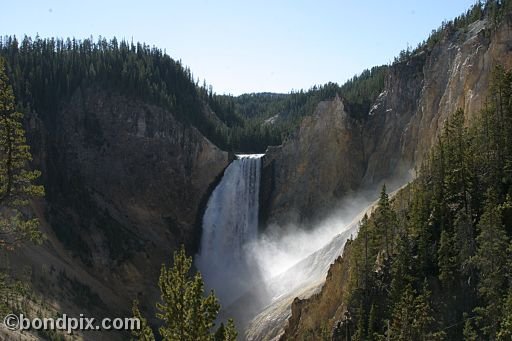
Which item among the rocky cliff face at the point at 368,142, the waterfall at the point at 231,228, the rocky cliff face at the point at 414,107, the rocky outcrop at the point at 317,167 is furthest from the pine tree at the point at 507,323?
the rocky outcrop at the point at 317,167

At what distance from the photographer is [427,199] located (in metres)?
37.9

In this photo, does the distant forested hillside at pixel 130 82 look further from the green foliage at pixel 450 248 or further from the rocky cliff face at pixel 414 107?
the green foliage at pixel 450 248

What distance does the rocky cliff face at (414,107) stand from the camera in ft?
128

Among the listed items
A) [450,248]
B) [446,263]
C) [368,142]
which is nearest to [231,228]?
[368,142]

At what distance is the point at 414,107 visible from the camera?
6325 cm

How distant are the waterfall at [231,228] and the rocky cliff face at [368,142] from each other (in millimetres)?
1953

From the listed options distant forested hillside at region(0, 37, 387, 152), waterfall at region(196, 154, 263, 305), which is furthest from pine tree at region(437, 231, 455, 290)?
distant forested hillside at region(0, 37, 387, 152)

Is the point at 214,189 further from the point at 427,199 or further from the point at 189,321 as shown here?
the point at 189,321

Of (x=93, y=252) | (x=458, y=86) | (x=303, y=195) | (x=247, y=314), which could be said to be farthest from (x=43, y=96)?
(x=458, y=86)

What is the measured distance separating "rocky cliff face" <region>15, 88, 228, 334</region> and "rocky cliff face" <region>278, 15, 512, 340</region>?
1100 centimetres

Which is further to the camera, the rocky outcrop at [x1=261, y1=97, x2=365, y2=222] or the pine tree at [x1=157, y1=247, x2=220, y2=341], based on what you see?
the rocky outcrop at [x1=261, y1=97, x2=365, y2=222]

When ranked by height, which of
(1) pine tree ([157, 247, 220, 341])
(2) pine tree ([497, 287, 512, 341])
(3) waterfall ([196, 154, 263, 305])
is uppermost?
(1) pine tree ([157, 247, 220, 341])

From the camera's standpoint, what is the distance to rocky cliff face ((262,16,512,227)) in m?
57.4

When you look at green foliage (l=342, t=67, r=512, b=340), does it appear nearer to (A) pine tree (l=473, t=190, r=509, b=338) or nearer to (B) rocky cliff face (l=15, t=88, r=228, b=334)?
(A) pine tree (l=473, t=190, r=509, b=338)
